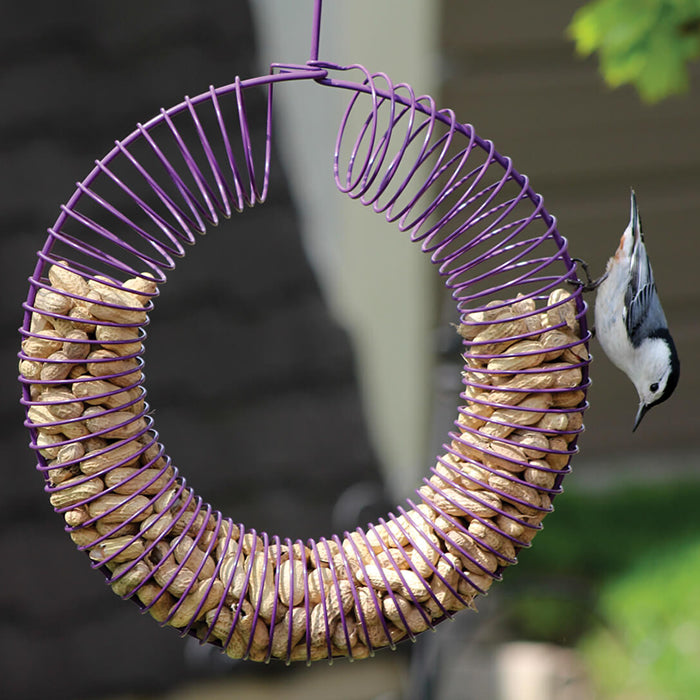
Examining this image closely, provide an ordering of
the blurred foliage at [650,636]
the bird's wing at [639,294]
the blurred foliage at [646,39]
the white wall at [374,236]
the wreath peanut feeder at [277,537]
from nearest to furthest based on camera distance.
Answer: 1. the wreath peanut feeder at [277,537]
2. the bird's wing at [639,294]
3. the blurred foliage at [646,39]
4. the blurred foliage at [650,636]
5. the white wall at [374,236]

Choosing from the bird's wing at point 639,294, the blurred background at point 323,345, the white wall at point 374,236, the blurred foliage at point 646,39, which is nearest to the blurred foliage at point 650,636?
the blurred background at point 323,345

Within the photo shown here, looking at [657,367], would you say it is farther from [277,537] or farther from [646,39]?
[646,39]

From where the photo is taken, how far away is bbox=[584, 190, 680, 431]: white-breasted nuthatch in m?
1.45

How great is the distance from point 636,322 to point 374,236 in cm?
281

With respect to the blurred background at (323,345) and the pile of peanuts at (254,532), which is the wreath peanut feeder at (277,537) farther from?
the blurred background at (323,345)

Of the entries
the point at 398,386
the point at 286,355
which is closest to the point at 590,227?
the point at 398,386

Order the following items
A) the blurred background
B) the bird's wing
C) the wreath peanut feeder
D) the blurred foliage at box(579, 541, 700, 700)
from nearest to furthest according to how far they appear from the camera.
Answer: the wreath peanut feeder
the bird's wing
the blurred background
the blurred foliage at box(579, 541, 700, 700)

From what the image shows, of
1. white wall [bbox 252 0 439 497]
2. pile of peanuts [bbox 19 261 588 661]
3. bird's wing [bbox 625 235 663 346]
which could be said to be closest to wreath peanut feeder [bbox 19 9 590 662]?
pile of peanuts [bbox 19 261 588 661]

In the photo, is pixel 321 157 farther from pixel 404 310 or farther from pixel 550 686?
pixel 550 686

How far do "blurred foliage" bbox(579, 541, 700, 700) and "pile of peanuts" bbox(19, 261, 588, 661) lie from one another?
2.15 m

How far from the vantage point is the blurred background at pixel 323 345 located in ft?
9.20

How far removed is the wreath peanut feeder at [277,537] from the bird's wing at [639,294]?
198 millimetres

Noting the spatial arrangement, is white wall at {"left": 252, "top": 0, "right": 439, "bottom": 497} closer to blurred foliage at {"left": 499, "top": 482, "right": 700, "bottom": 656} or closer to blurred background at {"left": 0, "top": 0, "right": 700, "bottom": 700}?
blurred background at {"left": 0, "top": 0, "right": 700, "bottom": 700}

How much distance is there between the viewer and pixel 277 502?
311 centimetres
